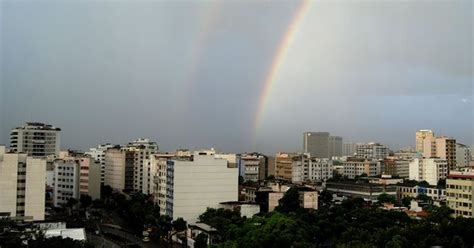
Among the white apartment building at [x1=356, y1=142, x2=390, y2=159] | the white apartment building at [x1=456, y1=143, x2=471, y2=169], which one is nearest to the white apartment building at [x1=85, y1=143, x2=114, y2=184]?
the white apartment building at [x1=356, y1=142, x2=390, y2=159]

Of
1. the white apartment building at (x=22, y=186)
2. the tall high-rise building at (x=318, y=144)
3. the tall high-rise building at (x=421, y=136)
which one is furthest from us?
the tall high-rise building at (x=318, y=144)

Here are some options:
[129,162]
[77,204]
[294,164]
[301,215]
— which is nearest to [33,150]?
[129,162]

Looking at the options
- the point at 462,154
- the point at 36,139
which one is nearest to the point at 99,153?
the point at 36,139

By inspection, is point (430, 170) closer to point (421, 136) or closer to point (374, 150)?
point (421, 136)

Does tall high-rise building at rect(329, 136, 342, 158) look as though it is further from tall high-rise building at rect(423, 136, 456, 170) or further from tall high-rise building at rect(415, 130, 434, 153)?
tall high-rise building at rect(423, 136, 456, 170)

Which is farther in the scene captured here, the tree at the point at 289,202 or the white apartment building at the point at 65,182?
the white apartment building at the point at 65,182

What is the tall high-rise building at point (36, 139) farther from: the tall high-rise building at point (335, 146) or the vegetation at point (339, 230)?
the tall high-rise building at point (335, 146)

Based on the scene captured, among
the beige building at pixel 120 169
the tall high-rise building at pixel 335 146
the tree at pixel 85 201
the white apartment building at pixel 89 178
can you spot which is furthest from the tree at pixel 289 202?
the tall high-rise building at pixel 335 146
